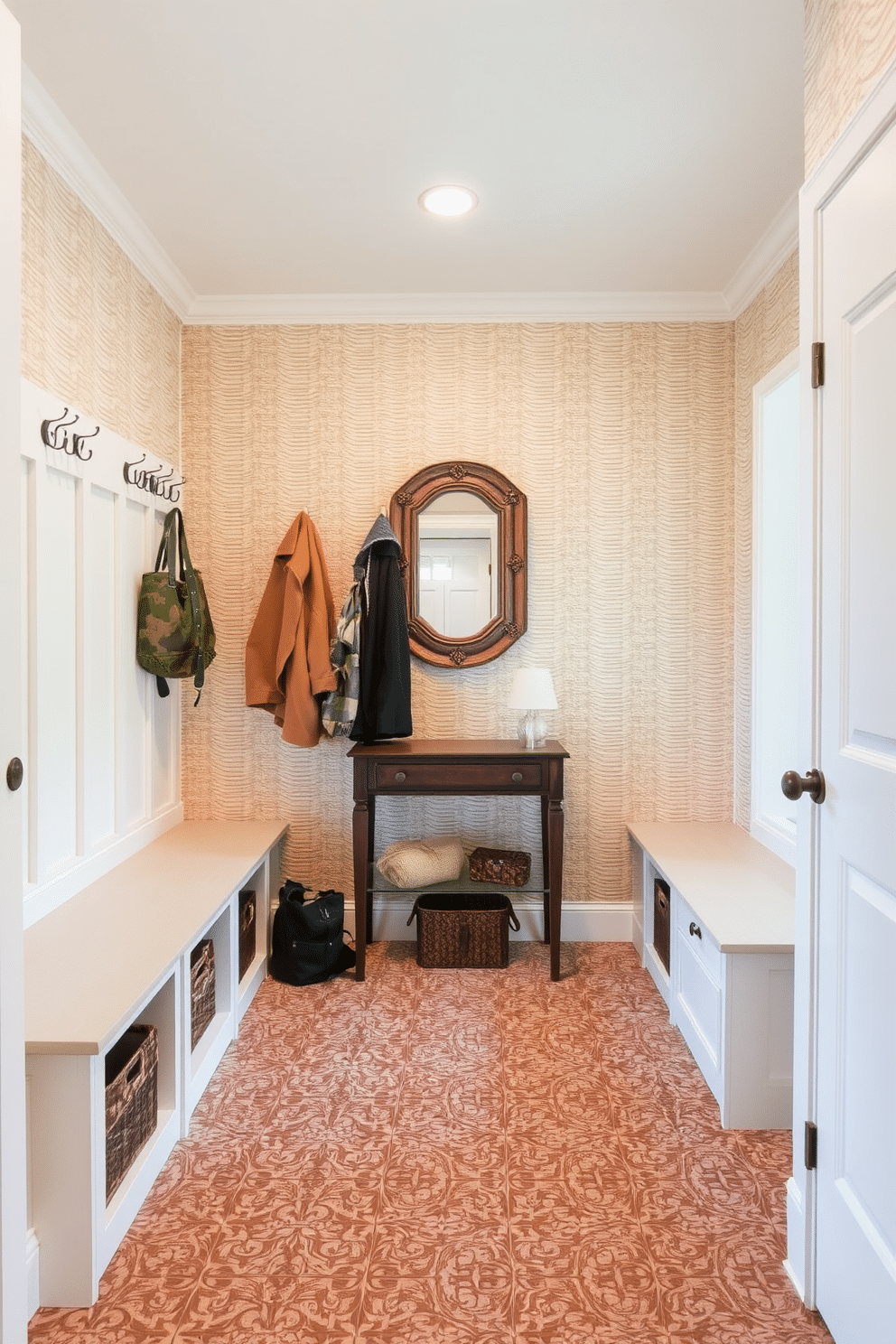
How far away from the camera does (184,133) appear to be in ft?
7.57

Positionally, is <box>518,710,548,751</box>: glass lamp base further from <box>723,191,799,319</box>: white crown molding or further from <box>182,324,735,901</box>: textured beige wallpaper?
<box>723,191,799,319</box>: white crown molding

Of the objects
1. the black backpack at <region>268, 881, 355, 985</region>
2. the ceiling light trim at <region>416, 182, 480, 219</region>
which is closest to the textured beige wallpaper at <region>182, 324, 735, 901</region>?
the black backpack at <region>268, 881, 355, 985</region>

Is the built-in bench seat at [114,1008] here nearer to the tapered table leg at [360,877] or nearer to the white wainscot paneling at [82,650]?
the white wainscot paneling at [82,650]

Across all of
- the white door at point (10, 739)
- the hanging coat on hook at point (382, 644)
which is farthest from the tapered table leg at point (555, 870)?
the white door at point (10, 739)

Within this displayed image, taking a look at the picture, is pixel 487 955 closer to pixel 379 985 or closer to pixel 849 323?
pixel 379 985

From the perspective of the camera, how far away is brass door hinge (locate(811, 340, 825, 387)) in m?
1.52

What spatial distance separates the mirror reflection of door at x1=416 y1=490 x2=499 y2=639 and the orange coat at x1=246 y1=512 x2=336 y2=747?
0.42 meters

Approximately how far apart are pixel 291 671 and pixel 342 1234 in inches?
74.5

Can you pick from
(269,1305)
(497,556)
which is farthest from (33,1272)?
(497,556)

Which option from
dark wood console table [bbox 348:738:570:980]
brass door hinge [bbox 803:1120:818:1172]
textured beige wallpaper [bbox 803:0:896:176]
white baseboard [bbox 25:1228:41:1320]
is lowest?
white baseboard [bbox 25:1228:41:1320]

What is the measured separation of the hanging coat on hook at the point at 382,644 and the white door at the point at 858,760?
1.92m

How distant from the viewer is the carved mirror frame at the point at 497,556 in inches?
135

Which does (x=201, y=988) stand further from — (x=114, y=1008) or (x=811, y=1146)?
(x=811, y=1146)

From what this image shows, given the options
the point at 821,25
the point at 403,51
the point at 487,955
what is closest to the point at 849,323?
the point at 821,25
